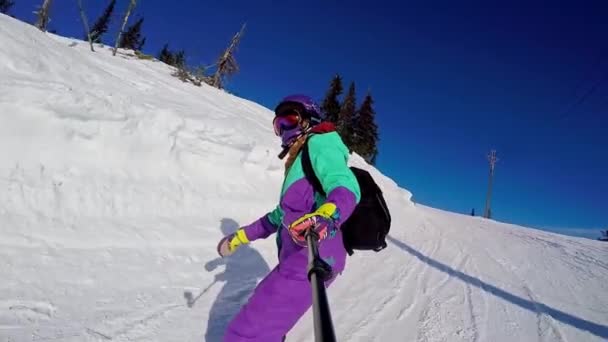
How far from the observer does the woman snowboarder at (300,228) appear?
2006 millimetres

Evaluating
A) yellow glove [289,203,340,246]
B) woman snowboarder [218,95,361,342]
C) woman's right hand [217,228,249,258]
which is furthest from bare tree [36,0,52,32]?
yellow glove [289,203,340,246]

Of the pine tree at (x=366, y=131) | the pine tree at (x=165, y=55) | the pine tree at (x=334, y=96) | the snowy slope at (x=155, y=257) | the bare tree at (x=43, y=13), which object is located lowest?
the snowy slope at (x=155, y=257)

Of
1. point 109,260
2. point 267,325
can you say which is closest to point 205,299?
point 109,260

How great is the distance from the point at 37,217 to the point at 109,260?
1077mm

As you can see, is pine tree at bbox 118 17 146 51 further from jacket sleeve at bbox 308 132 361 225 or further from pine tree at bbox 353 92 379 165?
jacket sleeve at bbox 308 132 361 225

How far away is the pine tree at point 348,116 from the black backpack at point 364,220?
40.0 metres

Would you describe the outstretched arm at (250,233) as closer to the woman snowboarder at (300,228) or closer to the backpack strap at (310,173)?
the woman snowboarder at (300,228)

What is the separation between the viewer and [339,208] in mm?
2027

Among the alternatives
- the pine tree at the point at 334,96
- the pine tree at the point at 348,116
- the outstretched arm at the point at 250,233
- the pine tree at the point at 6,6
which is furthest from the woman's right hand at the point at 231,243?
the pine tree at the point at 6,6

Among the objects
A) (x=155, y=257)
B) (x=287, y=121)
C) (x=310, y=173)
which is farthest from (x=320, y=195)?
(x=155, y=257)

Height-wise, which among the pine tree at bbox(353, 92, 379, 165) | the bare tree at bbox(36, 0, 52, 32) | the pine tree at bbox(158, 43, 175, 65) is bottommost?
the bare tree at bbox(36, 0, 52, 32)

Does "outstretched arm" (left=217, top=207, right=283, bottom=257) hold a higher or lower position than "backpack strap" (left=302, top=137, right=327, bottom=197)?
lower

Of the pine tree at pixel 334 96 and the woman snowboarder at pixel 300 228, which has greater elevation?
the pine tree at pixel 334 96

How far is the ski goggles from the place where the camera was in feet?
8.70
